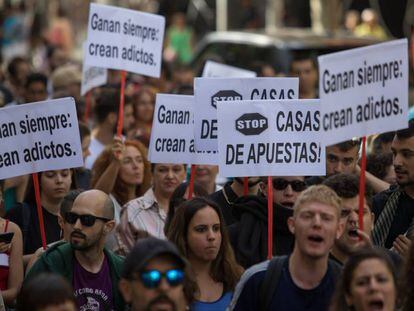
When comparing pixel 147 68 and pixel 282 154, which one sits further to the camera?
pixel 147 68

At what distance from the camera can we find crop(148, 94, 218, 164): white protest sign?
1105 centimetres

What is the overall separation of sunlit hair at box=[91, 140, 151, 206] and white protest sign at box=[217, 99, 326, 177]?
2327 mm

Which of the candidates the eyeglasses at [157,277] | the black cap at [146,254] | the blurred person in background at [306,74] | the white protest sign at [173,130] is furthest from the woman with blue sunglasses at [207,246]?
the blurred person in background at [306,74]

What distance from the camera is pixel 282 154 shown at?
30.8ft

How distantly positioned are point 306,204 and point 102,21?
221 inches

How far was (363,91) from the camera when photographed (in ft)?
29.7

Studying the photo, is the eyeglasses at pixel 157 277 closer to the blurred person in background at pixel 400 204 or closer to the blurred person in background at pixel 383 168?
the blurred person in background at pixel 400 204

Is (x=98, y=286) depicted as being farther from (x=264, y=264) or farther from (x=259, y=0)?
(x=259, y=0)

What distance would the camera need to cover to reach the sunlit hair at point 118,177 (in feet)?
38.2

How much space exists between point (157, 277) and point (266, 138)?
2.51 m

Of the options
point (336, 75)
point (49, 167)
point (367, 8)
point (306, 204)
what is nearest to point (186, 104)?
point (49, 167)

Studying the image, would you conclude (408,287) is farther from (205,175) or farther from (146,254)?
(205,175)

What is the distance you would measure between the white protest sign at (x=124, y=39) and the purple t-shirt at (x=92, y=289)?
437cm

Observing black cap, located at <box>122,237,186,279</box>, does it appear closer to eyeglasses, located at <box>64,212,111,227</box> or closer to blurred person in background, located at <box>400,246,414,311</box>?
blurred person in background, located at <box>400,246,414,311</box>
